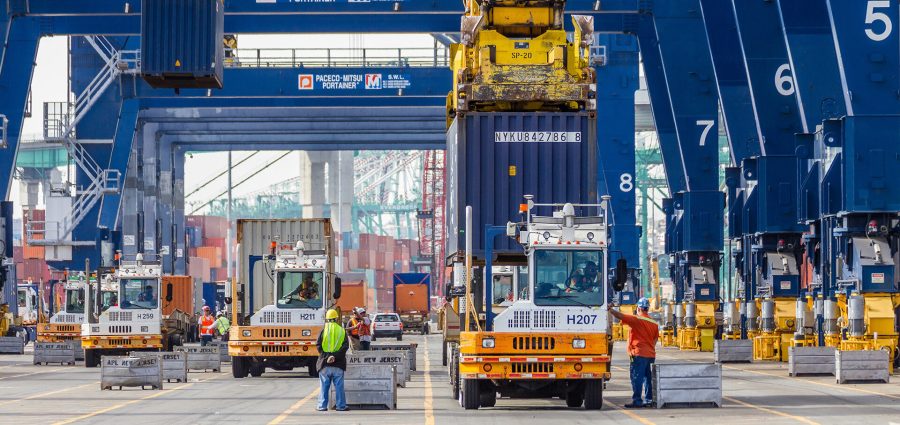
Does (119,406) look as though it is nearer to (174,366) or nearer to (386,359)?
(386,359)

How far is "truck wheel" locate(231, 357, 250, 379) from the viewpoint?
1352 inches

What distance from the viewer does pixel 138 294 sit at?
42.3 metres

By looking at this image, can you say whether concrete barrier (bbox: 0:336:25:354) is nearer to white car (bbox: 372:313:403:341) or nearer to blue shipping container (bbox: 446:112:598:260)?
white car (bbox: 372:313:403:341)

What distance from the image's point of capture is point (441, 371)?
38.4 meters

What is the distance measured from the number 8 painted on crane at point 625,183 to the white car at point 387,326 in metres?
21.8

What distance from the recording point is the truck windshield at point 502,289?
23.8 metres

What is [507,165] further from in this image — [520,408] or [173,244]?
[173,244]

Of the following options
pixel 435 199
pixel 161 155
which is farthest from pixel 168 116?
pixel 435 199

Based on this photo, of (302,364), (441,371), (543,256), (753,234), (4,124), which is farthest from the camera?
(4,124)

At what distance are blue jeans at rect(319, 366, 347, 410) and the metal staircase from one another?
35581 mm

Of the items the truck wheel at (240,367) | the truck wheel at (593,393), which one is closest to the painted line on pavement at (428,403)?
the truck wheel at (593,393)

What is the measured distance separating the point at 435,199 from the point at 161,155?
2989 inches

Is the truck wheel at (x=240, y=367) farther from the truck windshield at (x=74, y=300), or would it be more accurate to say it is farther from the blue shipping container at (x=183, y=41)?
the truck windshield at (x=74, y=300)

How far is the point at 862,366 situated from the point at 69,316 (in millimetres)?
29914
